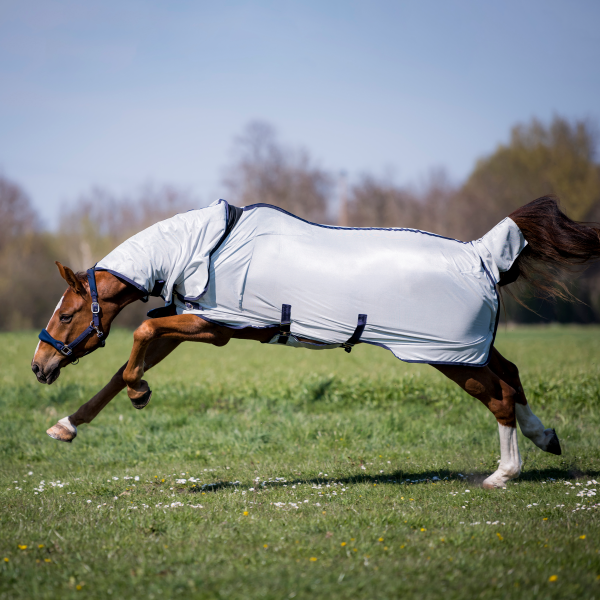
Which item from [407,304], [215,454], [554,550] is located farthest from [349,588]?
[215,454]

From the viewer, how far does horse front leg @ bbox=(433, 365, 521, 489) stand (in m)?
5.29

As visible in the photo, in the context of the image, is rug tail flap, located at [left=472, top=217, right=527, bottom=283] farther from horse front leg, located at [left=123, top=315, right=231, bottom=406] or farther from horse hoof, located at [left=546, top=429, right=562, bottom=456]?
horse front leg, located at [left=123, top=315, right=231, bottom=406]

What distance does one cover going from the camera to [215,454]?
7.35 m

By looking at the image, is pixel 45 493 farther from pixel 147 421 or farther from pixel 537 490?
pixel 537 490

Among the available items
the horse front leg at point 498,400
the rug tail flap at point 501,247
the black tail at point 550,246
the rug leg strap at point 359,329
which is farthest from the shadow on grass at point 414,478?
the rug tail flap at point 501,247

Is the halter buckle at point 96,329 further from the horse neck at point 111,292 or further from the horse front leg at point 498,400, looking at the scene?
the horse front leg at point 498,400

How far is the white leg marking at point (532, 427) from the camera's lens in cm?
570

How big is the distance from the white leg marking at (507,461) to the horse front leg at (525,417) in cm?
36

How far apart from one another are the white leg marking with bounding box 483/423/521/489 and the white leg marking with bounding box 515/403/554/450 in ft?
1.17

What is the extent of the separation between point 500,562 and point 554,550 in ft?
1.32

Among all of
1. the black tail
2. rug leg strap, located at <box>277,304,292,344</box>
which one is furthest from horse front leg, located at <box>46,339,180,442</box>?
the black tail

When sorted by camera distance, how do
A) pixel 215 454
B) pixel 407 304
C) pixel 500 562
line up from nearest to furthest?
pixel 500 562 → pixel 407 304 → pixel 215 454

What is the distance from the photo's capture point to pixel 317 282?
5.00 m

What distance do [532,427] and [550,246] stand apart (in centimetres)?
172
